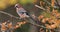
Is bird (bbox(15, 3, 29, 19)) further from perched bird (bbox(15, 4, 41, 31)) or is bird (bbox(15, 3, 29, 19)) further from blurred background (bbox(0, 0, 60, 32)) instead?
blurred background (bbox(0, 0, 60, 32))

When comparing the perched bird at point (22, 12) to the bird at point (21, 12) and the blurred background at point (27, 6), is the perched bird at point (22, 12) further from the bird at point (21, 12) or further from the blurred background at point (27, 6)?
the blurred background at point (27, 6)

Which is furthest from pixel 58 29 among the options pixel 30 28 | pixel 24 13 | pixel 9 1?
pixel 30 28

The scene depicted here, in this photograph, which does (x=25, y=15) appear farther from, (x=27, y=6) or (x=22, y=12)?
(x=27, y=6)

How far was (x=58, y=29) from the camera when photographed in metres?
4.92

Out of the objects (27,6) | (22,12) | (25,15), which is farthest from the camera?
(27,6)

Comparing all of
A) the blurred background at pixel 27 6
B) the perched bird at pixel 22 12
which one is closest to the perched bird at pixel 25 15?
the perched bird at pixel 22 12

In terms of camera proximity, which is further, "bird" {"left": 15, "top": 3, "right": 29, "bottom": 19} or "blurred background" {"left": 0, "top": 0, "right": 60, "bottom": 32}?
"bird" {"left": 15, "top": 3, "right": 29, "bottom": 19}

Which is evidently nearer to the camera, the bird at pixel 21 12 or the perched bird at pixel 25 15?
the perched bird at pixel 25 15

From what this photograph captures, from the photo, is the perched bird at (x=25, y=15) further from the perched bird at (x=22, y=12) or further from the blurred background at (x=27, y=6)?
the blurred background at (x=27, y=6)

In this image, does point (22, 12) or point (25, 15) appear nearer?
point (25, 15)

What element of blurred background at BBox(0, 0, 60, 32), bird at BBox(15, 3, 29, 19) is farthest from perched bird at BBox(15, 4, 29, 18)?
blurred background at BBox(0, 0, 60, 32)

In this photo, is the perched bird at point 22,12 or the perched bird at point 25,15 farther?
the perched bird at point 22,12

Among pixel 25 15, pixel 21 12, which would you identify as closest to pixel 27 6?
pixel 21 12

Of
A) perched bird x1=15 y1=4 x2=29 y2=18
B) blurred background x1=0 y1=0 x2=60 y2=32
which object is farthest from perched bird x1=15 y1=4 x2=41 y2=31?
blurred background x1=0 y1=0 x2=60 y2=32
